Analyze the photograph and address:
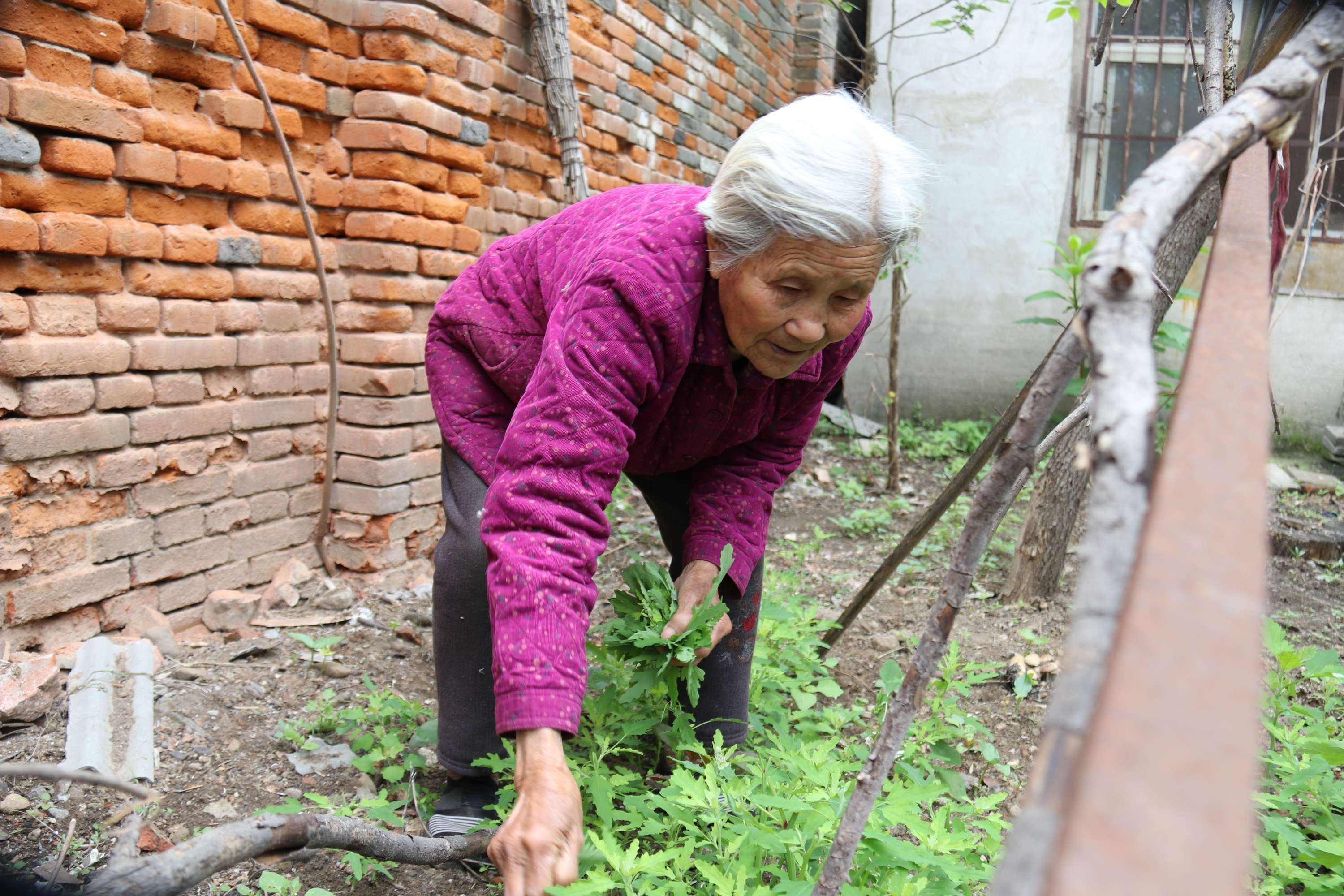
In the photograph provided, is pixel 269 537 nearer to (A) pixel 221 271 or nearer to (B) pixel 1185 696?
(A) pixel 221 271

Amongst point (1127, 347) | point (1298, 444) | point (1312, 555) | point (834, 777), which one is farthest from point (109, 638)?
point (1298, 444)

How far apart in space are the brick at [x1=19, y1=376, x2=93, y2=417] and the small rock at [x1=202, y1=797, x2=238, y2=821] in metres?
1.12

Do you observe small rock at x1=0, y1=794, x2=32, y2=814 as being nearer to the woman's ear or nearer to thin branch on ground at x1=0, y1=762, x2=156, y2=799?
thin branch on ground at x1=0, y1=762, x2=156, y2=799

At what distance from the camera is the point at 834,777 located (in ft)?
5.80

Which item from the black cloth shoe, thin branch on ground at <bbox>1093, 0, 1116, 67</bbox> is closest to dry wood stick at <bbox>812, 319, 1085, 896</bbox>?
the black cloth shoe

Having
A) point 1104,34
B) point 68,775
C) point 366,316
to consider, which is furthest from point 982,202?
point 68,775

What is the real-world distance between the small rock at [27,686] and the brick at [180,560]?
374mm

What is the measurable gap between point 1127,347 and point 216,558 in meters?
3.04

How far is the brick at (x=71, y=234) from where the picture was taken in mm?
2438

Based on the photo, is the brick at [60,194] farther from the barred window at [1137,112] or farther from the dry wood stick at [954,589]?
the barred window at [1137,112]

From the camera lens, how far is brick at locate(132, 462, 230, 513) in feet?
9.33

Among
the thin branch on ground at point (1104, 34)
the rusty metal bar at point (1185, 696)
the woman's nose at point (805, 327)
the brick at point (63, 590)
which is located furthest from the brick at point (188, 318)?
the rusty metal bar at point (1185, 696)

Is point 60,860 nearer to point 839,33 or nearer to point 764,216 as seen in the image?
point 764,216

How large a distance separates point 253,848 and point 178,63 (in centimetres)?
240
